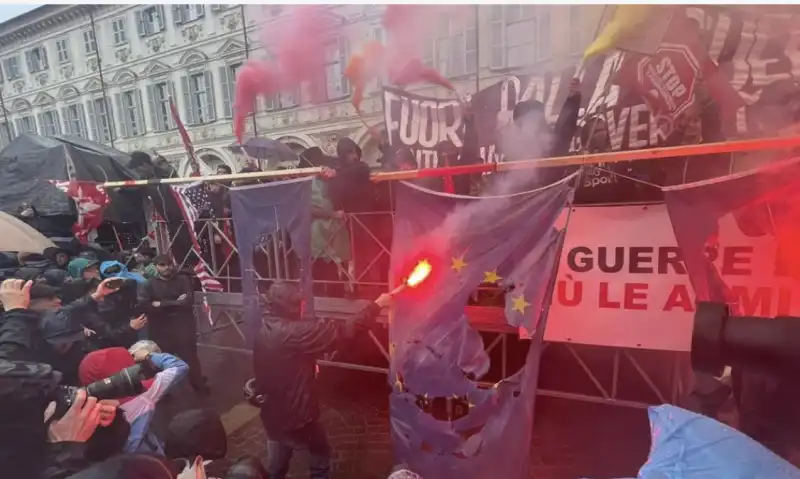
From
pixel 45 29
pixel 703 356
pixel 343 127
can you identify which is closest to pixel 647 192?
pixel 703 356

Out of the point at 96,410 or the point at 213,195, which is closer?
the point at 96,410

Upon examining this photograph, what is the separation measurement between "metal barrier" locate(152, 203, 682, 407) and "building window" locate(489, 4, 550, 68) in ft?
4.03

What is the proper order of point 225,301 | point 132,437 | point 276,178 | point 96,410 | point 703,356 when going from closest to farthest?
point 703,356 < point 96,410 < point 132,437 < point 276,178 < point 225,301

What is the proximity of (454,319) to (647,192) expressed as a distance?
1.39 metres

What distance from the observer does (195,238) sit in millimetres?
3170

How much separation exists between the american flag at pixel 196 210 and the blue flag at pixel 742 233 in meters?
2.75

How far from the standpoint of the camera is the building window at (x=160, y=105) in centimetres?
248

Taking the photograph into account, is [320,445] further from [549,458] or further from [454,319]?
[549,458]

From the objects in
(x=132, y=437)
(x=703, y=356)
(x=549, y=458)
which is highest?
(x=703, y=356)

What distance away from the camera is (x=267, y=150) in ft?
8.18

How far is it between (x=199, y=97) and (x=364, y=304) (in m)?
1.61

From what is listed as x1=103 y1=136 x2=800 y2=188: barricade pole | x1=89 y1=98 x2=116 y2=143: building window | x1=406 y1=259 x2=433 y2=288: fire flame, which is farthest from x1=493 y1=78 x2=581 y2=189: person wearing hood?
x1=89 y1=98 x2=116 y2=143: building window

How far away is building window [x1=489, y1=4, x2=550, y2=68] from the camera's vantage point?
6.02 ft

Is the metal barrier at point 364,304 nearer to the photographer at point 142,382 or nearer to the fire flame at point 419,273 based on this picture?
the fire flame at point 419,273
